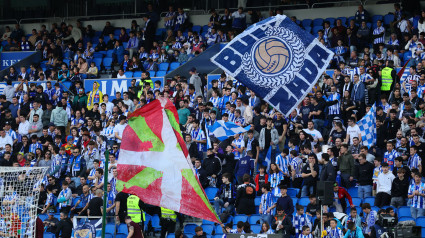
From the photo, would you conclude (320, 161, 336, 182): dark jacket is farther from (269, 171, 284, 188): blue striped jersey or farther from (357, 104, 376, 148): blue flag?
(357, 104, 376, 148): blue flag

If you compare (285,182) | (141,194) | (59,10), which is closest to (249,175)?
(285,182)

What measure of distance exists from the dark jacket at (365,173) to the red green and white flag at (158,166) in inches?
303

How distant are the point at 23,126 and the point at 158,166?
1478 cm

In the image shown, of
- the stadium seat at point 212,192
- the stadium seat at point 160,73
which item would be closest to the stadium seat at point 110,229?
the stadium seat at point 212,192

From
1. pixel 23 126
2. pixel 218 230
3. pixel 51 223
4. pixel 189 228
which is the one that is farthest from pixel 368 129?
pixel 23 126

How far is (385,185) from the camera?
18.6m

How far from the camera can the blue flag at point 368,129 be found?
67.7ft

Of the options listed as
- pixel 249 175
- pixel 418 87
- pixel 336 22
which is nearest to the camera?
pixel 249 175

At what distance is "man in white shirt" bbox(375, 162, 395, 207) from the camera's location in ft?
60.8

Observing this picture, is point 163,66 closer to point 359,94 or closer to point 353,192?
point 359,94

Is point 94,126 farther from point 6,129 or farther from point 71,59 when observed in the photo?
point 71,59

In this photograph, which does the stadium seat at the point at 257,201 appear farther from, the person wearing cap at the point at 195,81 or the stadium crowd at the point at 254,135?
the person wearing cap at the point at 195,81

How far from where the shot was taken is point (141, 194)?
40.3 ft

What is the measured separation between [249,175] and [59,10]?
59.6 feet
